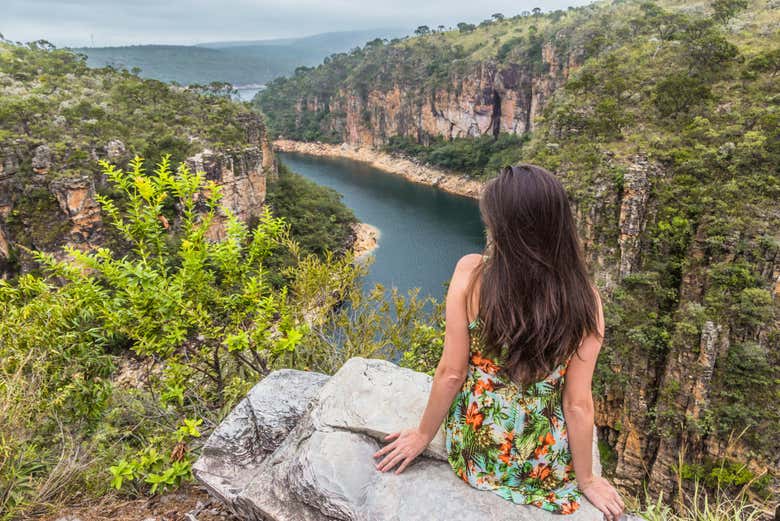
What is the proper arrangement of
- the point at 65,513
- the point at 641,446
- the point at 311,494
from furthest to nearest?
the point at 641,446 → the point at 65,513 → the point at 311,494

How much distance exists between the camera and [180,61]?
360 feet

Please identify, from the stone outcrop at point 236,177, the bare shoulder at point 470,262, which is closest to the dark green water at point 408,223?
the stone outcrop at point 236,177

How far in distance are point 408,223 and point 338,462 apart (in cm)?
2866

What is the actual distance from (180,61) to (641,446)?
125 metres

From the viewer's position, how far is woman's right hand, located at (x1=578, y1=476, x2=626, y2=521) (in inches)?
64.7

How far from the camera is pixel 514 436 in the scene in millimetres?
1635

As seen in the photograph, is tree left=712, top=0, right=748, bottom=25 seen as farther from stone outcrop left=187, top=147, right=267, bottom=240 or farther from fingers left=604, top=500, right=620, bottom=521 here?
fingers left=604, top=500, right=620, bottom=521

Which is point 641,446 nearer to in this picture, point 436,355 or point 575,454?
point 436,355

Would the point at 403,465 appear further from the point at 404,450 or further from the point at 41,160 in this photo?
the point at 41,160

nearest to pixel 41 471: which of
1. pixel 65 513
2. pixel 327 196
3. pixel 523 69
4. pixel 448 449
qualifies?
pixel 65 513

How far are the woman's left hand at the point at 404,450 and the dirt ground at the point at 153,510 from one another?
3.13 ft

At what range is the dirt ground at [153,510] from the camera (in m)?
2.21

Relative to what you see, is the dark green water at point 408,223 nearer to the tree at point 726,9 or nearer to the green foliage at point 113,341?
the green foliage at point 113,341

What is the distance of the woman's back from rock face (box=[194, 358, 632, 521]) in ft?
0.18
